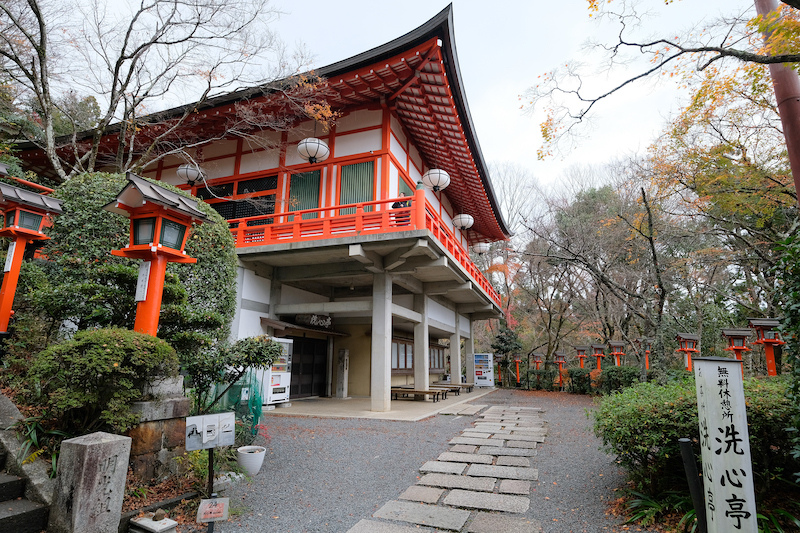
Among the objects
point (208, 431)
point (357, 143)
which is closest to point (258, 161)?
point (357, 143)

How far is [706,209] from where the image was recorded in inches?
434

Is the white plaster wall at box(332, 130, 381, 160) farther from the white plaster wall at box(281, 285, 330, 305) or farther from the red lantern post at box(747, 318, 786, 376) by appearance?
the red lantern post at box(747, 318, 786, 376)

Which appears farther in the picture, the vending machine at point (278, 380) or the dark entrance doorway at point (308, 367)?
the dark entrance doorway at point (308, 367)

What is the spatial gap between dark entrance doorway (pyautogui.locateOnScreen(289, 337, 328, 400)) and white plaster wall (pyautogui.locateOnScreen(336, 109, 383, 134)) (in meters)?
6.19

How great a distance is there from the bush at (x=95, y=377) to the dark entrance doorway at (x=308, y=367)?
327 inches

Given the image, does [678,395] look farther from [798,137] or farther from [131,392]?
[131,392]

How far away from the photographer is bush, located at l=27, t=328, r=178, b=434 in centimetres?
324

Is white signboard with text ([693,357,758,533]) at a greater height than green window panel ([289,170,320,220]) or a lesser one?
lesser

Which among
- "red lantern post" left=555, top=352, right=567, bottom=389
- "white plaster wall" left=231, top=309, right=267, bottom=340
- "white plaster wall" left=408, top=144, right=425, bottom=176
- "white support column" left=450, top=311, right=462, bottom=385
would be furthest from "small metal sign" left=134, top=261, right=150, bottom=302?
"red lantern post" left=555, top=352, right=567, bottom=389

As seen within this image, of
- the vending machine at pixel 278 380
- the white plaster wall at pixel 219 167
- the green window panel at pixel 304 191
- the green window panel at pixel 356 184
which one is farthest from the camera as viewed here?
the white plaster wall at pixel 219 167

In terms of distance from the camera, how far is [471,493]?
4.29 m

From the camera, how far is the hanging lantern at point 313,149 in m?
10.0

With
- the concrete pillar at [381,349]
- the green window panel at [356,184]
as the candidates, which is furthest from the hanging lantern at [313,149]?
the concrete pillar at [381,349]

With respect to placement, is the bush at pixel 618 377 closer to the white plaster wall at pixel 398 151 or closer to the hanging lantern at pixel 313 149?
the white plaster wall at pixel 398 151
